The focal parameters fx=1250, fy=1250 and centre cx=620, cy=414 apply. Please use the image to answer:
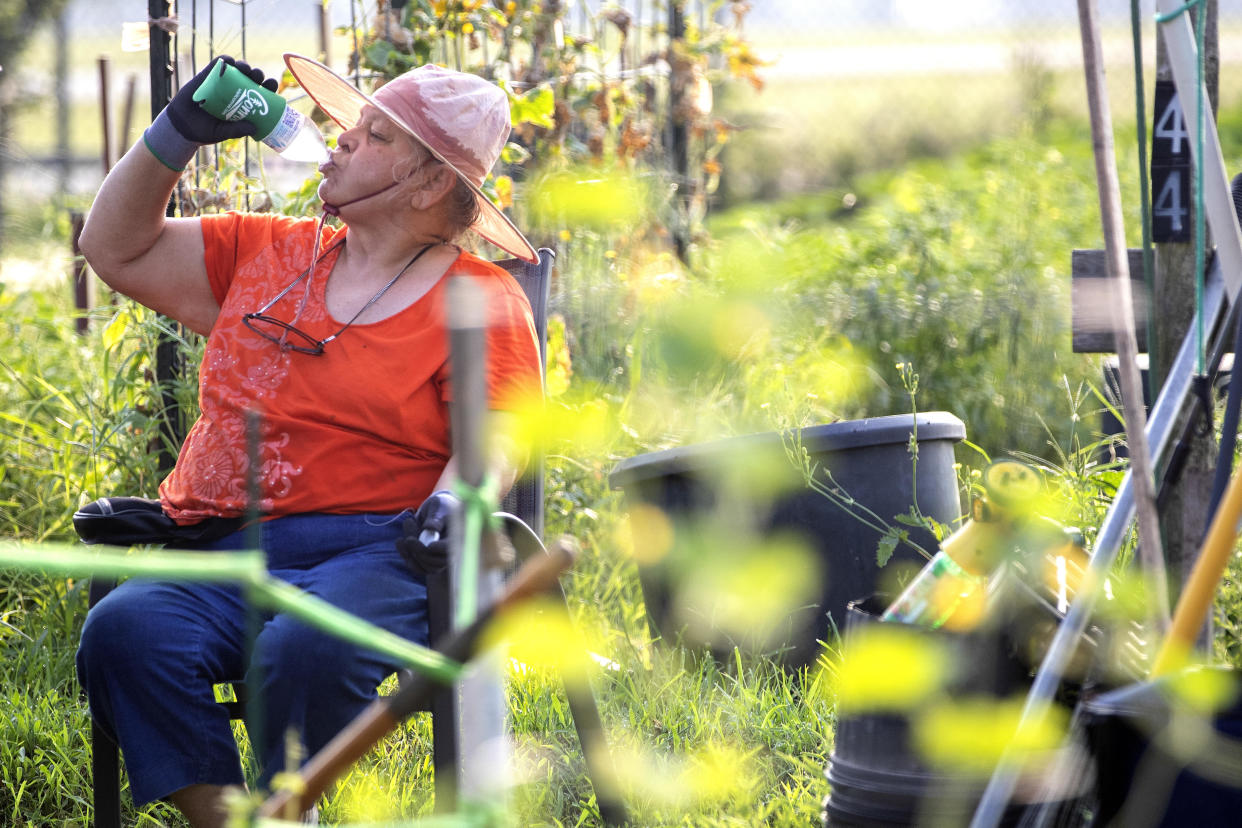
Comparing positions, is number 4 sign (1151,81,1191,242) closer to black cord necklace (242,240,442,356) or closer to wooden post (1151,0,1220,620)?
wooden post (1151,0,1220,620)

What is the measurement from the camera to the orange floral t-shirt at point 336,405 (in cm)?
209

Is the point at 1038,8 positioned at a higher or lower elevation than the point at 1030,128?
higher

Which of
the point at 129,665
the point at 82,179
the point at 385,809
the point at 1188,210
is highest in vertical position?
the point at 82,179

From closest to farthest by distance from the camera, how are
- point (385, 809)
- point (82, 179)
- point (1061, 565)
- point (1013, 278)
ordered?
1. point (1061, 565)
2. point (385, 809)
3. point (1013, 278)
4. point (82, 179)

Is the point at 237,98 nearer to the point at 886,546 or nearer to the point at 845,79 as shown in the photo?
the point at 886,546

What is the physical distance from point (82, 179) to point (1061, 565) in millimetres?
9182

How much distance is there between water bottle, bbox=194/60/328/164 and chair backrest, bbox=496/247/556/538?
0.43 meters

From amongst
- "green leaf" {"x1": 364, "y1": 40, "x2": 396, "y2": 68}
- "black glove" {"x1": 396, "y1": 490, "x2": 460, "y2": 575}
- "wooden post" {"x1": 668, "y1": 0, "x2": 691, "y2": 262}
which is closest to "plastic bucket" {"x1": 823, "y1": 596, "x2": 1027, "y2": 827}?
"black glove" {"x1": 396, "y1": 490, "x2": 460, "y2": 575}

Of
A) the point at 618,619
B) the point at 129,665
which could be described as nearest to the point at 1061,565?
the point at 129,665

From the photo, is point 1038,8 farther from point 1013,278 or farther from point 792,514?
point 792,514

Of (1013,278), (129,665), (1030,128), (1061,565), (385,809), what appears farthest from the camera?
(1030,128)

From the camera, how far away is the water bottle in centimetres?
206

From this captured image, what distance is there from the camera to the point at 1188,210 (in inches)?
83.4

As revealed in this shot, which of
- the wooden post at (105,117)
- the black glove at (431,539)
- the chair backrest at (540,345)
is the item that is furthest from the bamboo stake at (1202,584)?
the wooden post at (105,117)
